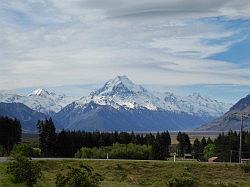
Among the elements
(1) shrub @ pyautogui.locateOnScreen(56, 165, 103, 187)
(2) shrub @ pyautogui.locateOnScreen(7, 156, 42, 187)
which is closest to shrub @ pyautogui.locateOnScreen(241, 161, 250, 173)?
(1) shrub @ pyautogui.locateOnScreen(56, 165, 103, 187)

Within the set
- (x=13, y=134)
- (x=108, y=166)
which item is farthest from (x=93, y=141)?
(x=108, y=166)

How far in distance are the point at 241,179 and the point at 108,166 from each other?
57.2 ft

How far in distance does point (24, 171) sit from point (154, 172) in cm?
2134

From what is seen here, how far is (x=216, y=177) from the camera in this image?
216 feet

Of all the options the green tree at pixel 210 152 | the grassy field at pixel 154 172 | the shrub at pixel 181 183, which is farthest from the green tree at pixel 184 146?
the shrub at pixel 181 183

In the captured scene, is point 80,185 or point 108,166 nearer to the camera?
point 80,185

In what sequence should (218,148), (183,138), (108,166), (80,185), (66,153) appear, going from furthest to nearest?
1. (183,138)
2. (66,153)
3. (218,148)
4. (108,166)
5. (80,185)

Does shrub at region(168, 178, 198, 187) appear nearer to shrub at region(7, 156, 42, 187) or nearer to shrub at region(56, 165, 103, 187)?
shrub at region(56, 165, 103, 187)

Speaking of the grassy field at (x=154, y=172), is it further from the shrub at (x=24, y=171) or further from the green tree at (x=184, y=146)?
the green tree at (x=184, y=146)

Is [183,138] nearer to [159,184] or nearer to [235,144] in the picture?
[235,144]

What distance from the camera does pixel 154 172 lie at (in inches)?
2554

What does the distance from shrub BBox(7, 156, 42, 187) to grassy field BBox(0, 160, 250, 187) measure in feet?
18.5

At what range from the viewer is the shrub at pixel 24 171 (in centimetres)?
4816

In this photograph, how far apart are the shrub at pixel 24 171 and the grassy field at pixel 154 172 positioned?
223 inches
